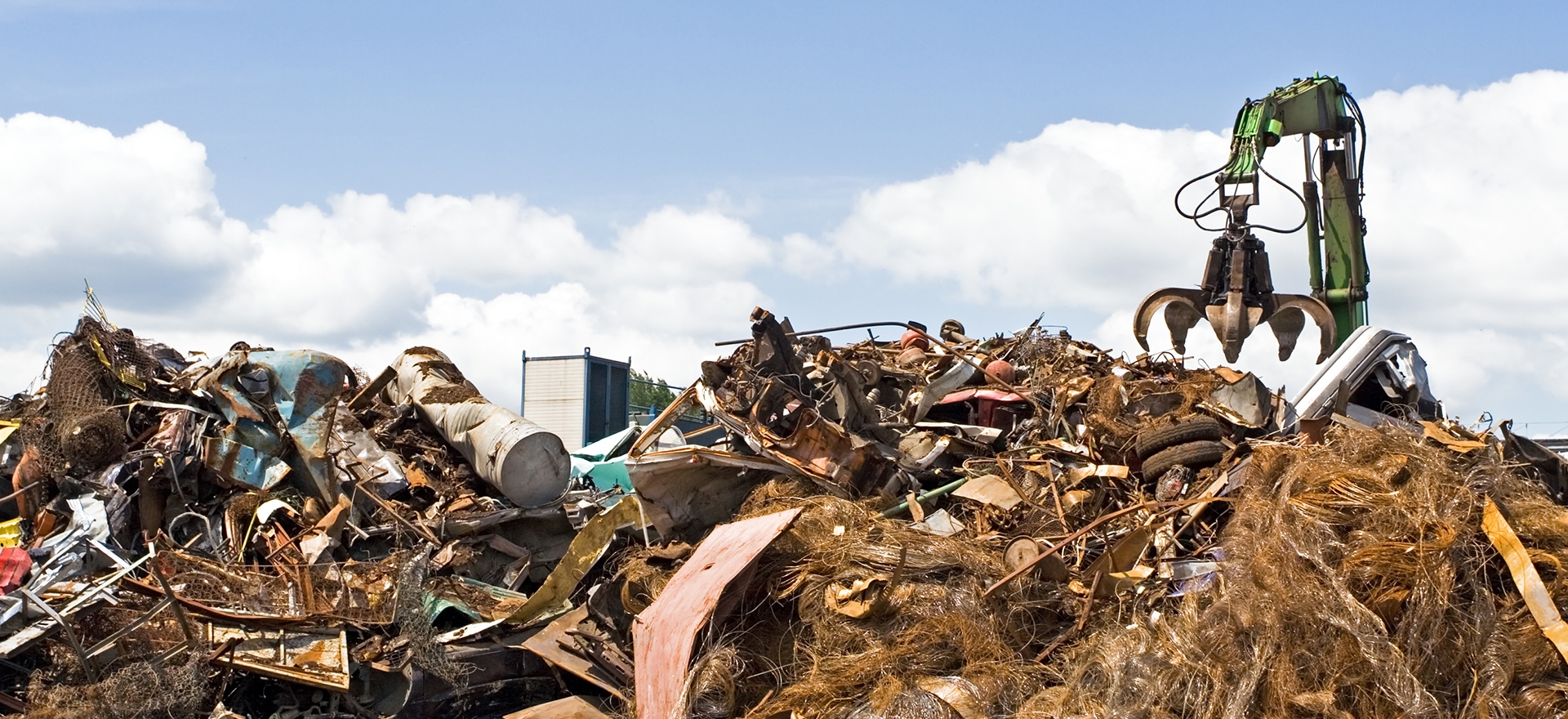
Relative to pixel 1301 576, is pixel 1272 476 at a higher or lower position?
higher

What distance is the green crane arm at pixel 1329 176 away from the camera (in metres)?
9.91

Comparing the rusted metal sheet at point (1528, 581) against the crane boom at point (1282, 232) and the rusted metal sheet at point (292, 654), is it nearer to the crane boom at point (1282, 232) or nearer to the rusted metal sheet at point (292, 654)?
the crane boom at point (1282, 232)

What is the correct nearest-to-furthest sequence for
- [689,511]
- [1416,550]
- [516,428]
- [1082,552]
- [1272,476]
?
[1416,550] < [1272,476] < [1082,552] < [689,511] < [516,428]

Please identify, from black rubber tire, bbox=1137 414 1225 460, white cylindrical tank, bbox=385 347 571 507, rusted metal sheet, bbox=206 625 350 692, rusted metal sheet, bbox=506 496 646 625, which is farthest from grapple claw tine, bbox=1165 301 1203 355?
rusted metal sheet, bbox=206 625 350 692

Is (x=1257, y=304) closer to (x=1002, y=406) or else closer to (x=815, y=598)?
(x=1002, y=406)

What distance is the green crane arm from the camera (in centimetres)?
991

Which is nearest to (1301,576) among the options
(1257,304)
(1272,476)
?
(1272,476)

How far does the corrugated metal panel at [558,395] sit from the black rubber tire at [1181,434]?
12280mm

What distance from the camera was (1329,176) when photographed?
1018cm

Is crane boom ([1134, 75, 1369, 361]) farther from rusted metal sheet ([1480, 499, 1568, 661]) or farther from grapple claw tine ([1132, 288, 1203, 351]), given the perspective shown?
rusted metal sheet ([1480, 499, 1568, 661])

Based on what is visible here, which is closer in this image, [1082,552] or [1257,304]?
[1082,552]

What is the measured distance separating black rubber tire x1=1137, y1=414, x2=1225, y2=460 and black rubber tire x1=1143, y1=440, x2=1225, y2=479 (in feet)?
0.14

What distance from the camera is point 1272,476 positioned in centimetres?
666

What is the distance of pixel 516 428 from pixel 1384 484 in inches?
282
